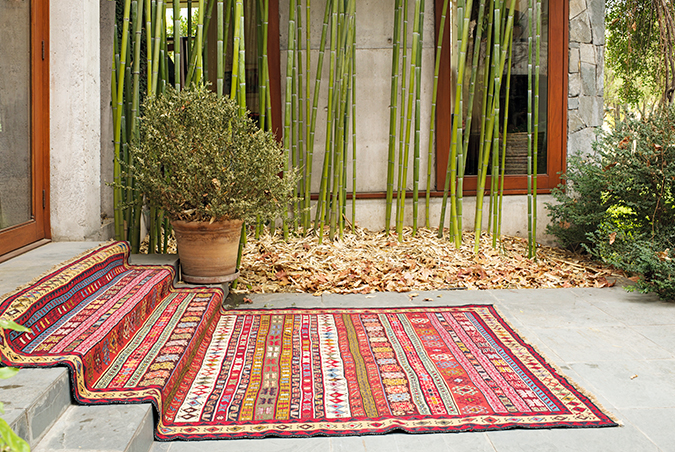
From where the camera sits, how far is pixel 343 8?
149 inches

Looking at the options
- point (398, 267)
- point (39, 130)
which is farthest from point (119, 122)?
point (398, 267)

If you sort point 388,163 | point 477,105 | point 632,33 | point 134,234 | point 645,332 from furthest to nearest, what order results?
point 632,33 < point 477,105 < point 388,163 < point 134,234 < point 645,332

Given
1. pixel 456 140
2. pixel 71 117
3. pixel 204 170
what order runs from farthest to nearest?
pixel 456 140 < pixel 71 117 < pixel 204 170

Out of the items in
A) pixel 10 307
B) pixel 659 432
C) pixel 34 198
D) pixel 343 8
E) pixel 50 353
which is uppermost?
pixel 343 8

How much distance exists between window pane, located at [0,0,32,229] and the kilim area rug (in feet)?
1.38

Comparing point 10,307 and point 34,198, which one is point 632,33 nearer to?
point 34,198

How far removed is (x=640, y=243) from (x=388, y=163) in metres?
1.66

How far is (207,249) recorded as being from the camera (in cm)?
293

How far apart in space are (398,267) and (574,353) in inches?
54.3

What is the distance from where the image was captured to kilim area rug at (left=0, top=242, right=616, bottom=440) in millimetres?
1744

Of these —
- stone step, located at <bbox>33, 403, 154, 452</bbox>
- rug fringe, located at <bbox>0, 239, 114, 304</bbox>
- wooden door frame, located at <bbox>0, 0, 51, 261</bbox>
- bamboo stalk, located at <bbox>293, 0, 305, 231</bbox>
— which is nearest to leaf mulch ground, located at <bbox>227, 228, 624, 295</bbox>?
bamboo stalk, located at <bbox>293, 0, 305, 231</bbox>

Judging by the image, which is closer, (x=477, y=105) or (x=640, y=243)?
(x=640, y=243)

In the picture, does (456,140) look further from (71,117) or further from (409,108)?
(71,117)

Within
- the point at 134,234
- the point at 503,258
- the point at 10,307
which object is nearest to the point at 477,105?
the point at 503,258
